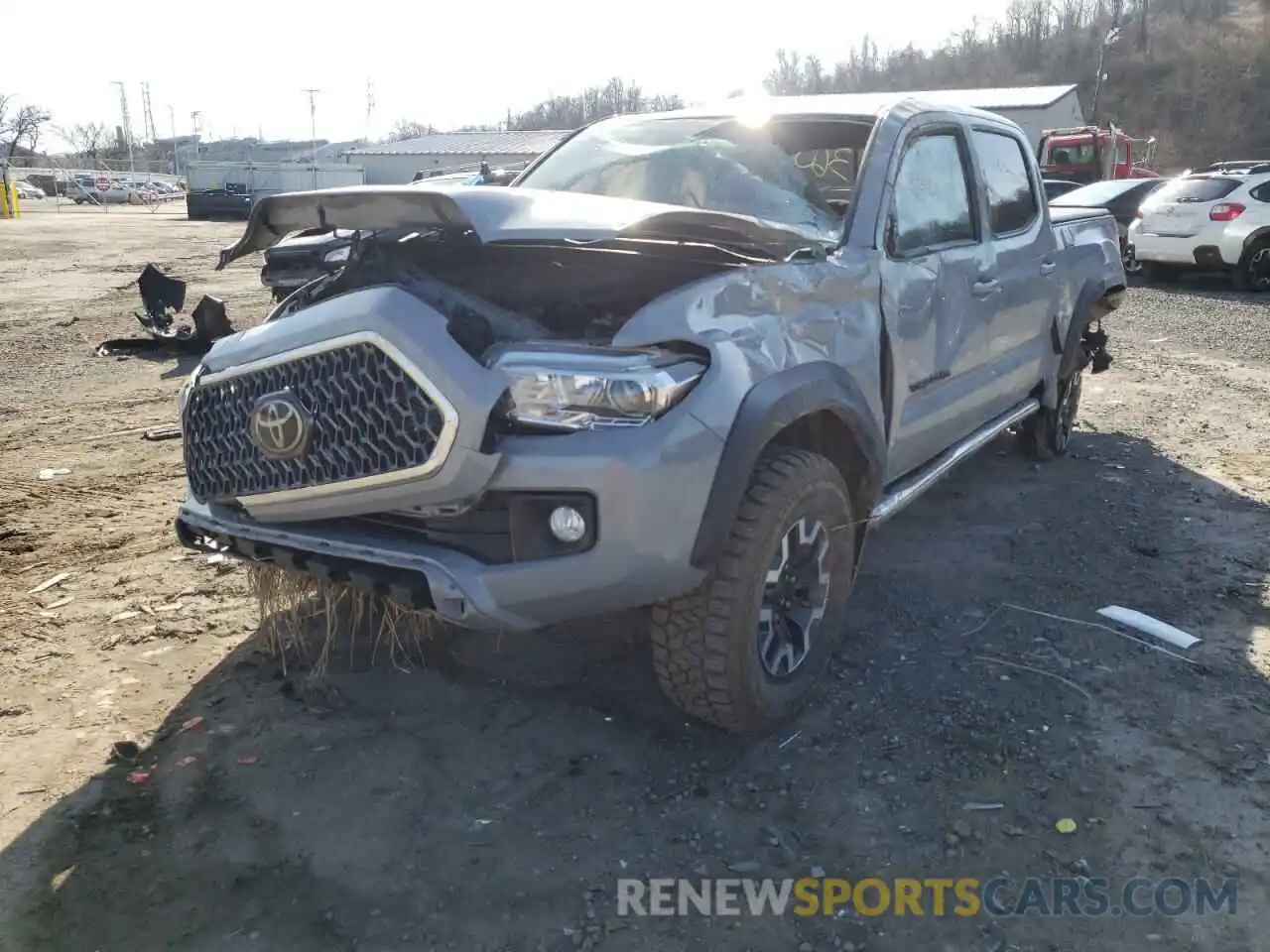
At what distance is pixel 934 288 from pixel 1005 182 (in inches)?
52.4

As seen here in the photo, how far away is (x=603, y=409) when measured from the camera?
250 centimetres

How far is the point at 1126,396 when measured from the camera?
7.73 meters

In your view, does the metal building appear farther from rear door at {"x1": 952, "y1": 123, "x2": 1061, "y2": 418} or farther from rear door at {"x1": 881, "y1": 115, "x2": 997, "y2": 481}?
rear door at {"x1": 881, "y1": 115, "x2": 997, "y2": 481}

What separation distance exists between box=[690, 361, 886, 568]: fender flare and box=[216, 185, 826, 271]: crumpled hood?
40 cm

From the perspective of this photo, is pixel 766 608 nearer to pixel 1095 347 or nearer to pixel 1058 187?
pixel 1095 347

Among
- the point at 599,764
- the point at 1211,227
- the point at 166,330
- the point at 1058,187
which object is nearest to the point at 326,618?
the point at 599,764

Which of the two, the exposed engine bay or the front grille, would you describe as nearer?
the front grille

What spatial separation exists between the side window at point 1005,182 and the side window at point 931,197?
26 centimetres

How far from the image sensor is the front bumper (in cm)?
244

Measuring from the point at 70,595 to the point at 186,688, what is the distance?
1.05m

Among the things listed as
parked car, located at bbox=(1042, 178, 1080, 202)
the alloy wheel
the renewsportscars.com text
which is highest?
parked car, located at bbox=(1042, 178, 1080, 202)

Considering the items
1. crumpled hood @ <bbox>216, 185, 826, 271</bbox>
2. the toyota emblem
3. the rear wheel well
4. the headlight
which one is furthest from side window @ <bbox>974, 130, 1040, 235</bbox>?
the toyota emblem

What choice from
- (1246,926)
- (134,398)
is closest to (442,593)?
(1246,926)

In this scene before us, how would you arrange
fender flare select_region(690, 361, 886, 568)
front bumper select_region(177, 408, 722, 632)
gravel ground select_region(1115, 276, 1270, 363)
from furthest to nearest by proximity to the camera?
gravel ground select_region(1115, 276, 1270, 363) < fender flare select_region(690, 361, 886, 568) < front bumper select_region(177, 408, 722, 632)
